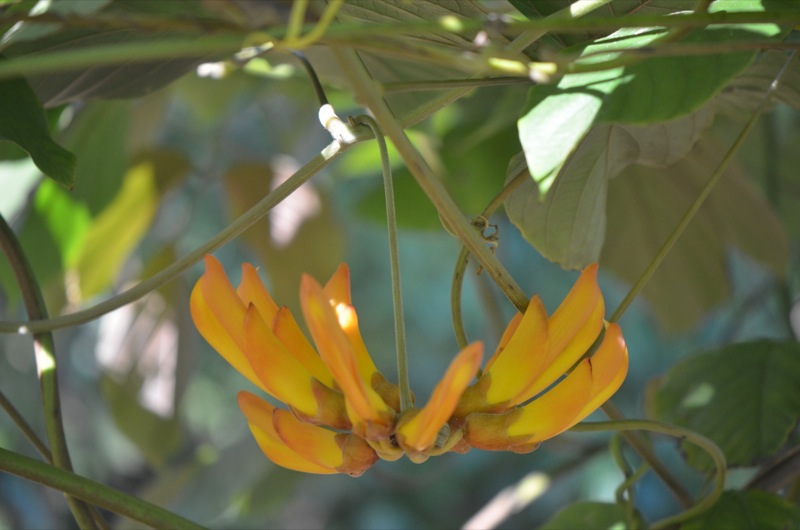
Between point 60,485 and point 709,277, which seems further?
point 709,277

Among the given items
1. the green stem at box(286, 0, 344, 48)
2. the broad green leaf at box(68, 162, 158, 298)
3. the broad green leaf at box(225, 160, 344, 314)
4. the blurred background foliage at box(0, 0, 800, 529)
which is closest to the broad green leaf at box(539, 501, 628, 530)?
the blurred background foliage at box(0, 0, 800, 529)

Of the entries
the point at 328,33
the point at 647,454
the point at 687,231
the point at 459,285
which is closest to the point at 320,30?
the point at 328,33

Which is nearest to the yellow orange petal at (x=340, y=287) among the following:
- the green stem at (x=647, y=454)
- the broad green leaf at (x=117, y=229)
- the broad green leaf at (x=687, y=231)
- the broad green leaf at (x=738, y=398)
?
the green stem at (x=647, y=454)

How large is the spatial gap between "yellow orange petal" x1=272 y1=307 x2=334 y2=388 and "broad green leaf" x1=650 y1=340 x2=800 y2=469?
222 millimetres

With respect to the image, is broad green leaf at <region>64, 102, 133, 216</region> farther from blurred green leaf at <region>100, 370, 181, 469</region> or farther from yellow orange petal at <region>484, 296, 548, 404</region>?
yellow orange petal at <region>484, 296, 548, 404</region>

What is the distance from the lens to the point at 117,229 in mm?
766

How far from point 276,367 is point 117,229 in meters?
0.61

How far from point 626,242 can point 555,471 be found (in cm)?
17

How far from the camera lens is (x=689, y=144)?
1.13 ft

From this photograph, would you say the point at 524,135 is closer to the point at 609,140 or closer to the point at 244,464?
the point at 609,140

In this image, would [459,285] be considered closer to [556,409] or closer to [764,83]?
[556,409]

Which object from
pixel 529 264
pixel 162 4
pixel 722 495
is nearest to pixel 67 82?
pixel 162 4

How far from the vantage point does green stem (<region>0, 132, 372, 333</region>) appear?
0.23 m

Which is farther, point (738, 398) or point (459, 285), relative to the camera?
point (738, 398)
